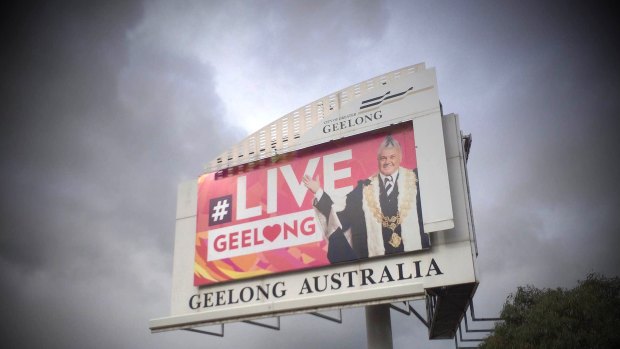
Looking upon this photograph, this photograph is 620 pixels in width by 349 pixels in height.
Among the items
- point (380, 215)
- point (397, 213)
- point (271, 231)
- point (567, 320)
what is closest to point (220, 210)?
point (271, 231)

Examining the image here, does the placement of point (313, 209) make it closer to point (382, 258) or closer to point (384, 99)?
point (382, 258)

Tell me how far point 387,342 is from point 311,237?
131 inches

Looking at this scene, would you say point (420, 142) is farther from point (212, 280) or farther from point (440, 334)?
point (212, 280)

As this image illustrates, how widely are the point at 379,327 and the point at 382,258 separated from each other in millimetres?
2009

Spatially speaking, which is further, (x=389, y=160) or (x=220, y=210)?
(x=220, y=210)

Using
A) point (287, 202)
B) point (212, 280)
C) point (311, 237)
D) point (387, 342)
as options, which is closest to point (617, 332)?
point (387, 342)

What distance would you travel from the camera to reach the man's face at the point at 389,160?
1794 cm

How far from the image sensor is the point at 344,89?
1948 centimetres

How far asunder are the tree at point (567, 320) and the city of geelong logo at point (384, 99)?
19.9 feet

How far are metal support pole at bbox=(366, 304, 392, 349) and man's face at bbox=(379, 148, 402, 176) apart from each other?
3527 millimetres

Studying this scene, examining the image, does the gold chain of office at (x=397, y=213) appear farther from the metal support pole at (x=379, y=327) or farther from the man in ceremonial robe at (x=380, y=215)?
the metal support pole at (x=379, y=327)

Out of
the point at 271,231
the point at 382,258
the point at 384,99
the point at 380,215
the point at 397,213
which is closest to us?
the point at 382,258

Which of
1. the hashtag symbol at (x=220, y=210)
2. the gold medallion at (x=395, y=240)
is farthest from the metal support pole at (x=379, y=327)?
the hashtag symbol at (x=220, y=210)

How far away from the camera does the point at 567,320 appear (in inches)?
609
